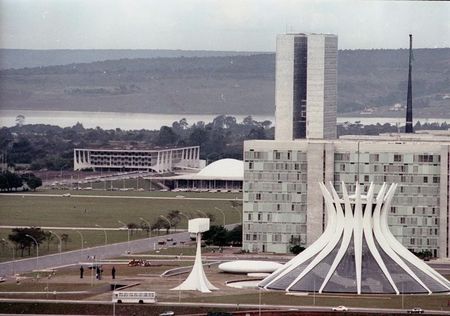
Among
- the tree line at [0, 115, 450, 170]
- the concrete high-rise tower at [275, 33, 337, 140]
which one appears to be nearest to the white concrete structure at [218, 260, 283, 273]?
the concrete high-rise tower at [275, 33, 337, 140]

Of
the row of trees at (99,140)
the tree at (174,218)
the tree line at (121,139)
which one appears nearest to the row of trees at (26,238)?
the tree at (174,218)

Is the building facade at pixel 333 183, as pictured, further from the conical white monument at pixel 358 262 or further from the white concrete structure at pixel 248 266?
the conical white monument at pixel 358 262

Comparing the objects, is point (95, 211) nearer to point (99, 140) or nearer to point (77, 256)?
point (77, 256)

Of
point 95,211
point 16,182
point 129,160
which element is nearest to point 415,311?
point 95,211

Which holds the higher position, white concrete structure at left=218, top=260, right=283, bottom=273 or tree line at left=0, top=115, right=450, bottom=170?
tree line at left=0, top=115, right=450, bottom=170

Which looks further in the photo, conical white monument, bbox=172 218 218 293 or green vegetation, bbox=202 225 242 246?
green vegetation, bbox=202 225 242 246

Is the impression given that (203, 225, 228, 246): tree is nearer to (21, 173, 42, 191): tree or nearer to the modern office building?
the modern office building

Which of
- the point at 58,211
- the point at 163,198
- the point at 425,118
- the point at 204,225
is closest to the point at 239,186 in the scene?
the point at 163,198
